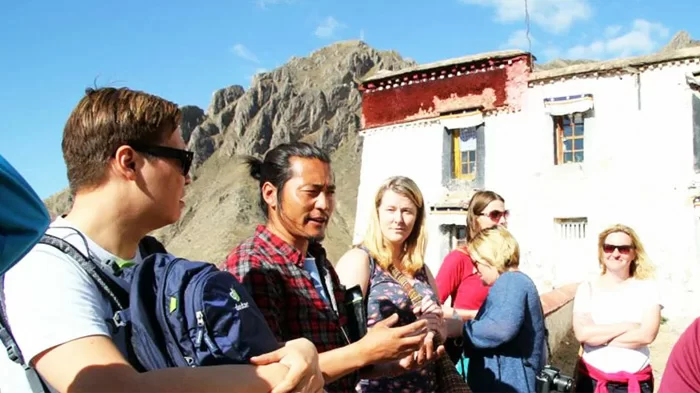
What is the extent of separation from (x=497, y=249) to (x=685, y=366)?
1634 millimetres

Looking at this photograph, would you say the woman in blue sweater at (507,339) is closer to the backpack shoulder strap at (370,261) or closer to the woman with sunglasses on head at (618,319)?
the woman with sunglasses on head at (618,319)

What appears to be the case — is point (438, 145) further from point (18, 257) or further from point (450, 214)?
point (18, 257)

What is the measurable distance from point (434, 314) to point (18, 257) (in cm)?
231

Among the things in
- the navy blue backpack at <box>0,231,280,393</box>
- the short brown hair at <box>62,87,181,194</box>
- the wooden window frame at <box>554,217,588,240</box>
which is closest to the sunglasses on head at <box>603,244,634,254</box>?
the navy blue backpack at <box>0,231,280,393</box>

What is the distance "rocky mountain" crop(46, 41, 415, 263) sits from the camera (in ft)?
172

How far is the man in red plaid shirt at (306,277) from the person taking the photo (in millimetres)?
2094

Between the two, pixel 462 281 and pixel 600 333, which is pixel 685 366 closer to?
pixel 600 333

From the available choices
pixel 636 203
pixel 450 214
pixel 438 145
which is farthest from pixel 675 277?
pixel 438 145

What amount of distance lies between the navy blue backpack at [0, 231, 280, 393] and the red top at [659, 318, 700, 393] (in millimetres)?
1586

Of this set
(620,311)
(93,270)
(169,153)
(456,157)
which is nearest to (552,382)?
(620,311)

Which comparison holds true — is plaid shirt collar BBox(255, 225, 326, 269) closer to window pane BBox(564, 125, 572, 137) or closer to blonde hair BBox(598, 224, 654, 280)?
blonde hair BBox(598, 224, 654, 280)

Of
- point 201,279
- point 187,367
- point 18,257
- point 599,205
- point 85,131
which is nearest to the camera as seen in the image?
point 18,257

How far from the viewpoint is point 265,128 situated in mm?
58812

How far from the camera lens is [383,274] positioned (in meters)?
2.98
